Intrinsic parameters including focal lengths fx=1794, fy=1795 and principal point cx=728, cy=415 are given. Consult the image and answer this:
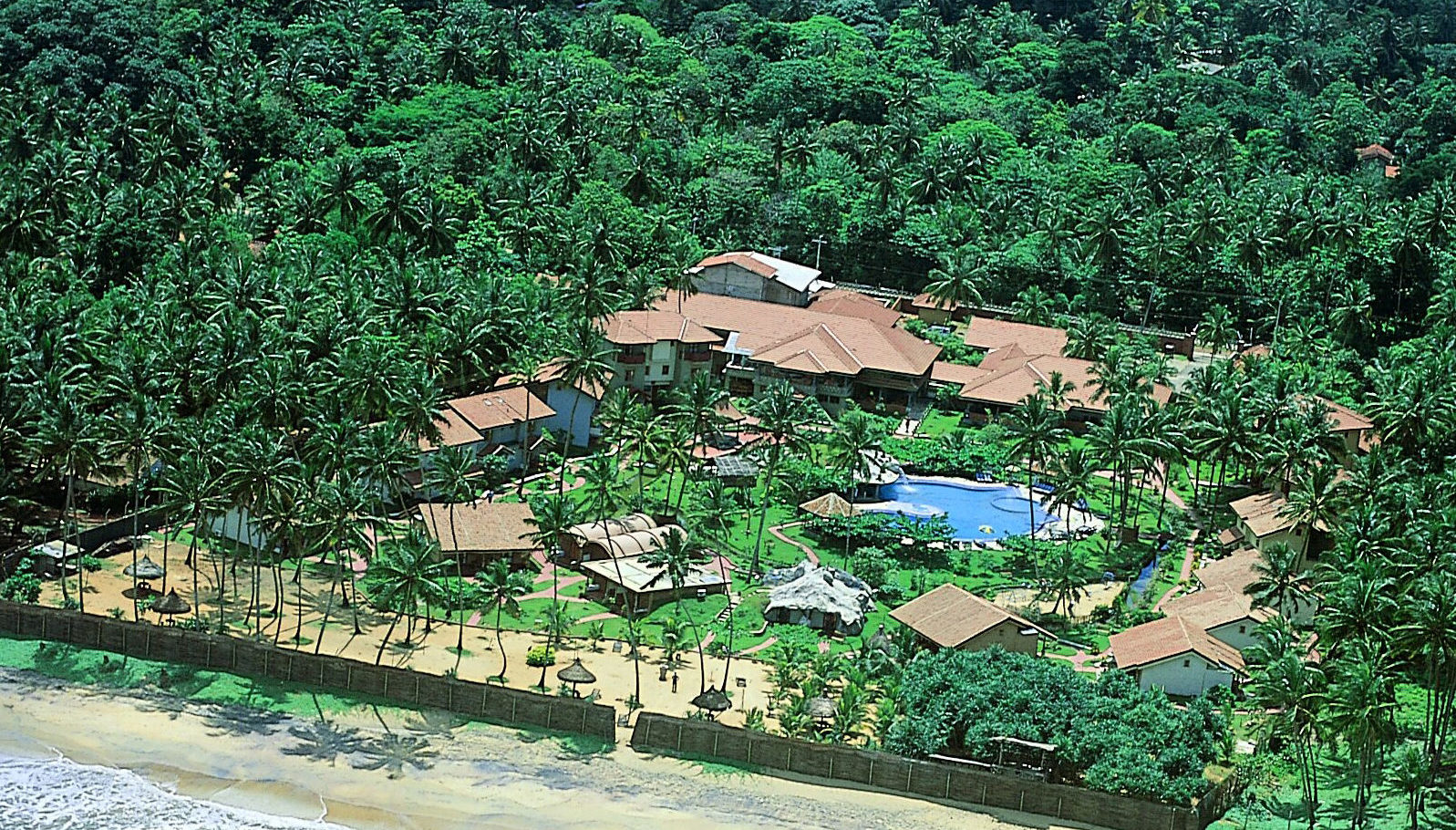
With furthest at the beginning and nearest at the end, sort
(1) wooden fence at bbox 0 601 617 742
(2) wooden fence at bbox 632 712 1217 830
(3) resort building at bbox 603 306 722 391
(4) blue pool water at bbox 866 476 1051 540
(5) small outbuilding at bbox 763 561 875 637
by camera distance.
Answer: (3) resort building at bbox 603 306 722 391 < (4) blue pool water at bbox 866 476 1051 540 < (5) small outbuilding at bbox 763 561 875 637 < (1) wooden fence at bbox 0 601 617 742 < (2) wooden fence at bbox 632 712 1217 830

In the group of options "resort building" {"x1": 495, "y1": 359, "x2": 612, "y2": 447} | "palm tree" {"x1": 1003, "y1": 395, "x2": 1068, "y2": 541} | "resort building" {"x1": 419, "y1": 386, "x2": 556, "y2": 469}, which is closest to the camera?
"palm tree" {"x1": 1003, "y1": 395, "x2": 1068, "y2": 541}

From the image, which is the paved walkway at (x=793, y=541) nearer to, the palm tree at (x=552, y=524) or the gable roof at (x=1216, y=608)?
the palm tree at (x=552, y=524)

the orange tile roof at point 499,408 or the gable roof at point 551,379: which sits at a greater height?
the gable roof at point 551,379

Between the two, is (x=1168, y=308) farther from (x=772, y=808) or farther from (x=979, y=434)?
(x=772, y=808)

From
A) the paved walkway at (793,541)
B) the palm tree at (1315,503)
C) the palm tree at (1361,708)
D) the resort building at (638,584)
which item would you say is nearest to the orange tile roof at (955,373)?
the paved walkway at (793,541)

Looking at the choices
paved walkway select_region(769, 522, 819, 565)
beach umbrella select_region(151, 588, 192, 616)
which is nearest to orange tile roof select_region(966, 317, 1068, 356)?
paved walkway select_region(769, 522, 819, 565)

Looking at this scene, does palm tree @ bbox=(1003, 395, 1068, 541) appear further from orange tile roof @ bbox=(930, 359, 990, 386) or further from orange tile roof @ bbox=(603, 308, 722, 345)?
orange tile roof @ bbox=(603, 308, 722, 345)

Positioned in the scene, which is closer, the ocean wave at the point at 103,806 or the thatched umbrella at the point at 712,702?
the ocean wave at the point at 103,806
